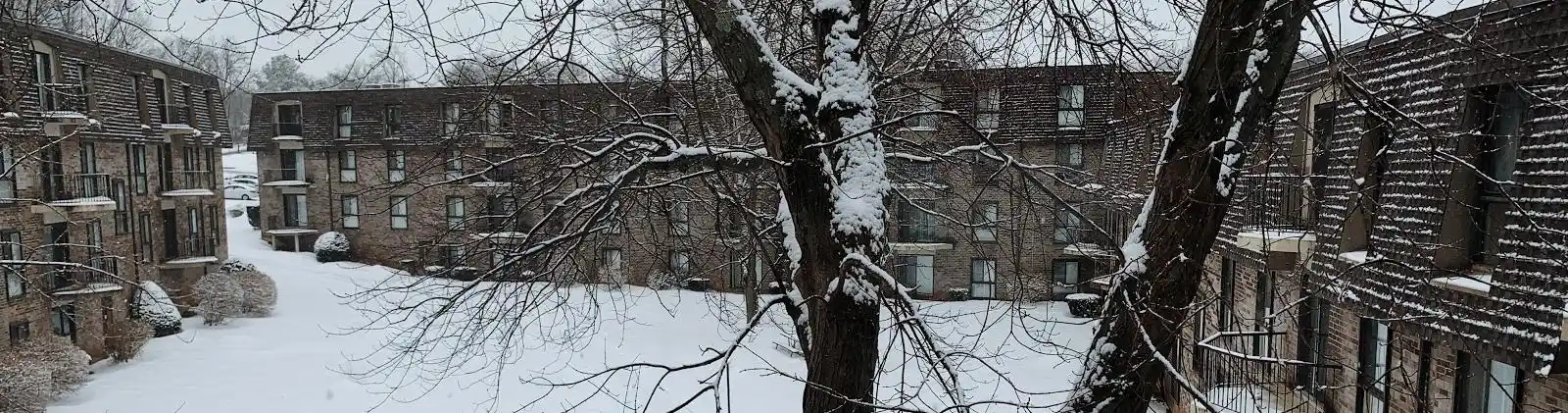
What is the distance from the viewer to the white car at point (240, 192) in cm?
5062

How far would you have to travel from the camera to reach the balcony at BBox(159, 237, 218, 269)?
25.6 metres

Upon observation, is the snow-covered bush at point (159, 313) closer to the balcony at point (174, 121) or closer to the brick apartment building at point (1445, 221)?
the balcony at point (174, 121)

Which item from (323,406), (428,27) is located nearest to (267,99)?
(323,406)

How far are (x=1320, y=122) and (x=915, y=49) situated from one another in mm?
4930

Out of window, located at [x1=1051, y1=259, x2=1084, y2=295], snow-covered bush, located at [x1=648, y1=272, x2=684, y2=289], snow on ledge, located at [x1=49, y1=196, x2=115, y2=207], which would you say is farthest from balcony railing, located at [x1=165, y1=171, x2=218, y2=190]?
window, located at [x1=1051, y1=259, x2=1084, y2=295]

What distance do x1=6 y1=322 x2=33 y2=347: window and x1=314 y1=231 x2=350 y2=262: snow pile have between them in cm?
1454

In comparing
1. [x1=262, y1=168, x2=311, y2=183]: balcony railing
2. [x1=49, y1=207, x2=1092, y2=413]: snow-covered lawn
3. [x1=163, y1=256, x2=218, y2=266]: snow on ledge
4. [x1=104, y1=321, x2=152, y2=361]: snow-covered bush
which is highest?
[x1=262, y1=168, x2=311, y2=183]: balcony railing

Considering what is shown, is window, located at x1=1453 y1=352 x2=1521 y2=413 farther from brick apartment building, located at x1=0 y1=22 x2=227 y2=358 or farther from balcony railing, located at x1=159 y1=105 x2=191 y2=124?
balcony railing, located at x1=159 y1=105 x2=191 y2=124

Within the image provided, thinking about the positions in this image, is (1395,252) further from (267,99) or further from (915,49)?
(267,99)

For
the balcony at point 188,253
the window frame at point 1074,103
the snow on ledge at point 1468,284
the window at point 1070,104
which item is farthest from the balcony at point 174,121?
the snow on ledge at point 1468,284

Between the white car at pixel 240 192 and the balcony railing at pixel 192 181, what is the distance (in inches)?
1007

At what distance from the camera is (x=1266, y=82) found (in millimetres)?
4117

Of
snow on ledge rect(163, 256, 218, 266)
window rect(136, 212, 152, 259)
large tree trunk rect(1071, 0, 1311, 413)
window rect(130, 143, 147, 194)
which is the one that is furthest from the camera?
snow on ledge rect(163, 256, 218, 266)

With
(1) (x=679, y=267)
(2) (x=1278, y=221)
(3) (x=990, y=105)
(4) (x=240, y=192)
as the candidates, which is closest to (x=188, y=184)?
(1) (x=679, y=267)
